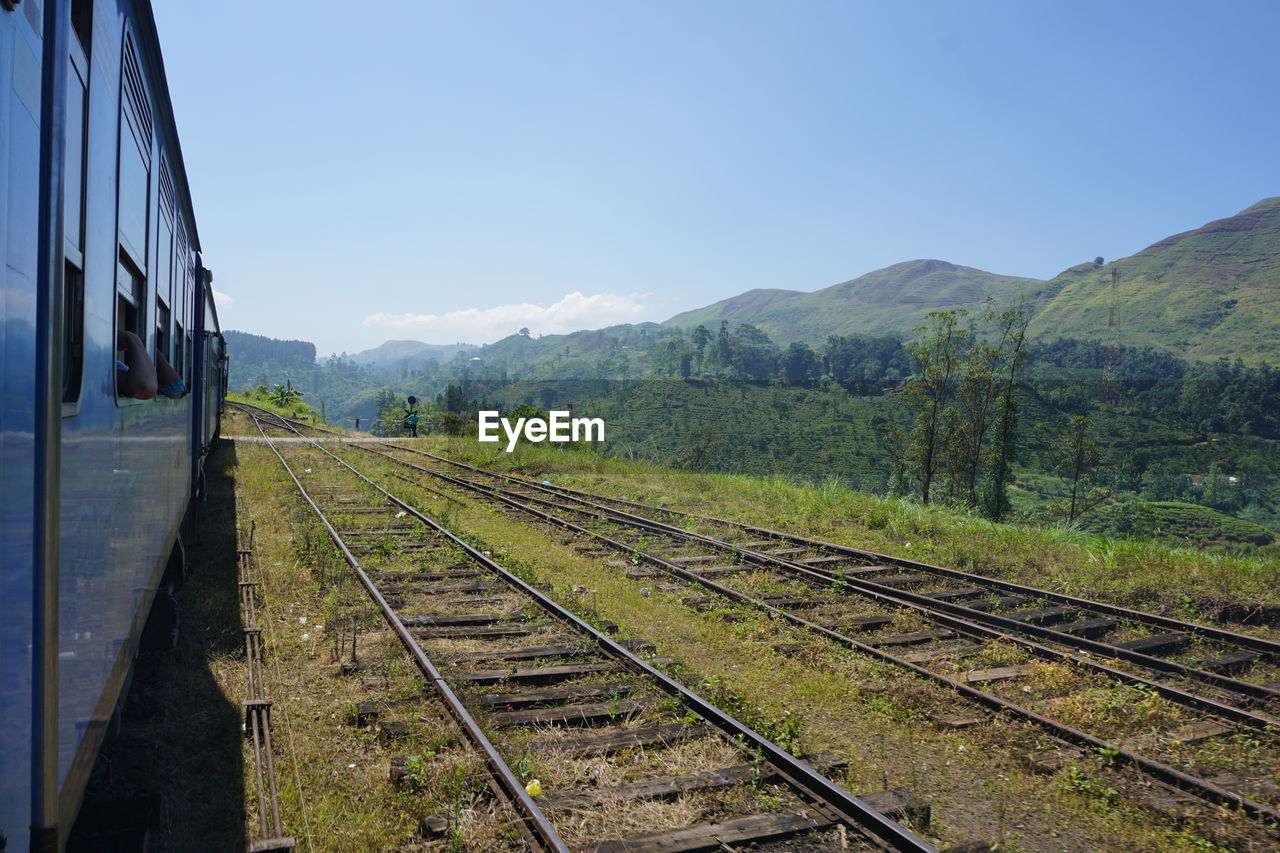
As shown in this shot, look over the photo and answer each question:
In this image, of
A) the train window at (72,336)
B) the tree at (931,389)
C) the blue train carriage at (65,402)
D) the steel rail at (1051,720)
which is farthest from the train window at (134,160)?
the tree at (931,389)

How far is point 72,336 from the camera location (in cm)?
245

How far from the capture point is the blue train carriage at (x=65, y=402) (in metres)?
1.76

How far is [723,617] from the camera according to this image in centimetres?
803

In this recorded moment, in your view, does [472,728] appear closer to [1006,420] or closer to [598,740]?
[598,740]

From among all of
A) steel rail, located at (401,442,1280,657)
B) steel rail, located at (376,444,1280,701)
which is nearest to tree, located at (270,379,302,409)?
steel rail, located at (401,442,1280,657)

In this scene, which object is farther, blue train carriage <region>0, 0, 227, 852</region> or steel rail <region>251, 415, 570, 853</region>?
steel rail <region>251, 415, 570, 853</region>

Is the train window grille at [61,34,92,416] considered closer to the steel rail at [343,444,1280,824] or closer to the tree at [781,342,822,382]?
the steel rail at [343,444,1280,824]

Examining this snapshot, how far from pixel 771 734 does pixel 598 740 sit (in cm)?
114

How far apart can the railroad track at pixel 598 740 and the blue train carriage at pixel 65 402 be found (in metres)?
2.24

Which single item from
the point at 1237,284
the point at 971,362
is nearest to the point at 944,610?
the point at 971,362

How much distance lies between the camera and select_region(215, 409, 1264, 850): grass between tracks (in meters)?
4.29

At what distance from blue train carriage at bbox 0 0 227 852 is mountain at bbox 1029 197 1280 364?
97879 mm

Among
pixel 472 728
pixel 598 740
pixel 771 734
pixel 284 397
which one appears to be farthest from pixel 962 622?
pixel 284 397

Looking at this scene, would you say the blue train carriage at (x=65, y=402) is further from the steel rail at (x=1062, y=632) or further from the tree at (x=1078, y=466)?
the tree at (x=1078, y=466)
